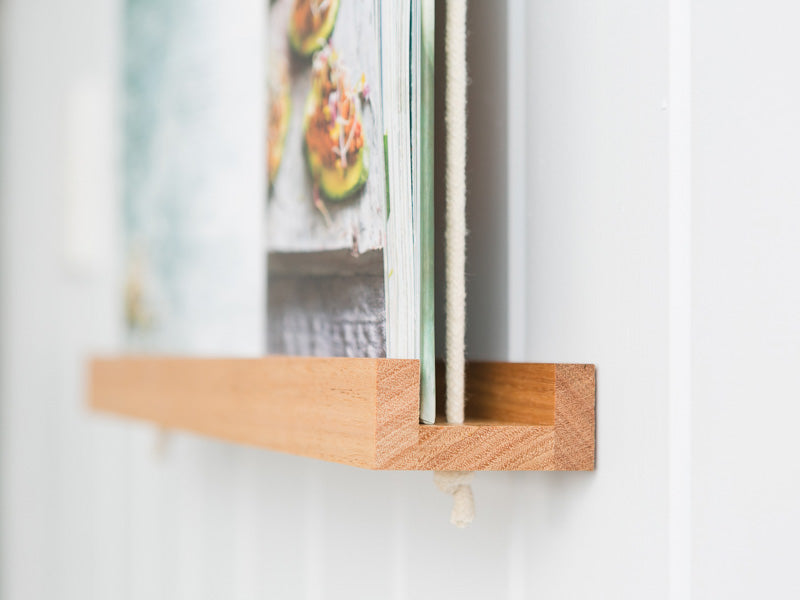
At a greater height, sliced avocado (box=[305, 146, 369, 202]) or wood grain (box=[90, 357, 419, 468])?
sliced avocado (box=[305, 146, 369, 202])

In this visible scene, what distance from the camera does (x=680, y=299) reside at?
15.4 inches

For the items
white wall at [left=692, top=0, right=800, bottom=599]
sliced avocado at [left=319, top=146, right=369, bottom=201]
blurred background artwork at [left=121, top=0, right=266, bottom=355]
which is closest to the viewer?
white wall at [left=692, top=0, right=800, bottom=599]

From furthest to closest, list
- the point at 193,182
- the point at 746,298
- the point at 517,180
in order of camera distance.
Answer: the point at 193,182
the point at 517,180
the point at 746,298

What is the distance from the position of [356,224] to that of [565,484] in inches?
6.3

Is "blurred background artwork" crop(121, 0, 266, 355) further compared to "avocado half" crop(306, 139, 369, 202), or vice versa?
"blurred background artwork" crop(121, 0, 266, 355)

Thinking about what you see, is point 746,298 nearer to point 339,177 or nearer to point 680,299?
point 680,299

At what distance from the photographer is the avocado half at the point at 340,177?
1.57ft

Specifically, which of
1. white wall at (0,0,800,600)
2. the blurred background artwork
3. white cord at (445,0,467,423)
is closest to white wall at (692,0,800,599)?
white wall at (0,0,800,600)

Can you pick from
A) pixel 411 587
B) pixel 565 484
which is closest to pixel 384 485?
pixel 411 587

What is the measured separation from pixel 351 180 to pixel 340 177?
2cm

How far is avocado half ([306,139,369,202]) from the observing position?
1.57 feet

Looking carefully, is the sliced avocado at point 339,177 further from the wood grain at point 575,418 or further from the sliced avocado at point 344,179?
the wood grain at point 575,418

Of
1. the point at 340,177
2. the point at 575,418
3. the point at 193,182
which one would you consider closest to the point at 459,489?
the point at 575,418

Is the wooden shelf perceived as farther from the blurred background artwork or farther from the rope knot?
the blurred background artwork
